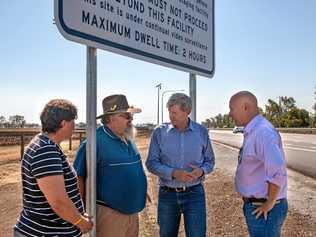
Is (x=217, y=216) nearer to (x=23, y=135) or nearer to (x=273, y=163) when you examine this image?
(x=273, y=163)

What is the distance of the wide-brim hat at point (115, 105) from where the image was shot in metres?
3.36

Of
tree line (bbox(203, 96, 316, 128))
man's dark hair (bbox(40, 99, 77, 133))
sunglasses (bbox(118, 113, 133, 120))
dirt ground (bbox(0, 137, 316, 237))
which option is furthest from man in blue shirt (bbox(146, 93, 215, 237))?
tree line (bbox(203, 96, 316, 128))

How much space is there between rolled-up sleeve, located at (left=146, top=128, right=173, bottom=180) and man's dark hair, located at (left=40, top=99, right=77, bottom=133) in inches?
45.3

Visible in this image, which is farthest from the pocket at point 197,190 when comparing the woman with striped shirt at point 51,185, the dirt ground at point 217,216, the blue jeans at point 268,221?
the dirt ground at point 217,216

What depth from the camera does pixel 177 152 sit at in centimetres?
377

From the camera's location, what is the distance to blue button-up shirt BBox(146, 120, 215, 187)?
12.3 ft

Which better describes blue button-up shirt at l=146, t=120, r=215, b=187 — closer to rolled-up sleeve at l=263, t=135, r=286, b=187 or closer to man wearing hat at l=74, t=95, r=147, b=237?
man wearing hat at l=74, t=95, r=147, b=237

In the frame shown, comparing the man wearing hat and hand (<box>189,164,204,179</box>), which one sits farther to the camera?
hand (<box>189,164,204,179</box>)

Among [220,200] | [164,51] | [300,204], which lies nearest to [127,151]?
[164,51]

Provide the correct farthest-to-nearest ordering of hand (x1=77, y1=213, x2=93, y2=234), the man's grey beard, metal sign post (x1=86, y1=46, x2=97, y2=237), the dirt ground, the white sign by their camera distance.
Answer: the dirt ground < the man's grey beard < hand (x1=77, y1=213, x2=93, y2=234) < metal sign post (x1=86, y1=46, x2=97, y2=237) < the white sign

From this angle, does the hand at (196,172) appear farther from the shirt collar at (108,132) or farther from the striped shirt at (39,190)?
the striped shirt at (39,190)

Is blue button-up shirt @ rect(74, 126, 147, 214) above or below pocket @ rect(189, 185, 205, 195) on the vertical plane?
above

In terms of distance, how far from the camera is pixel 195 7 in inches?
139

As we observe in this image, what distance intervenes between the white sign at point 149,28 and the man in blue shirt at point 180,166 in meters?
0.46
